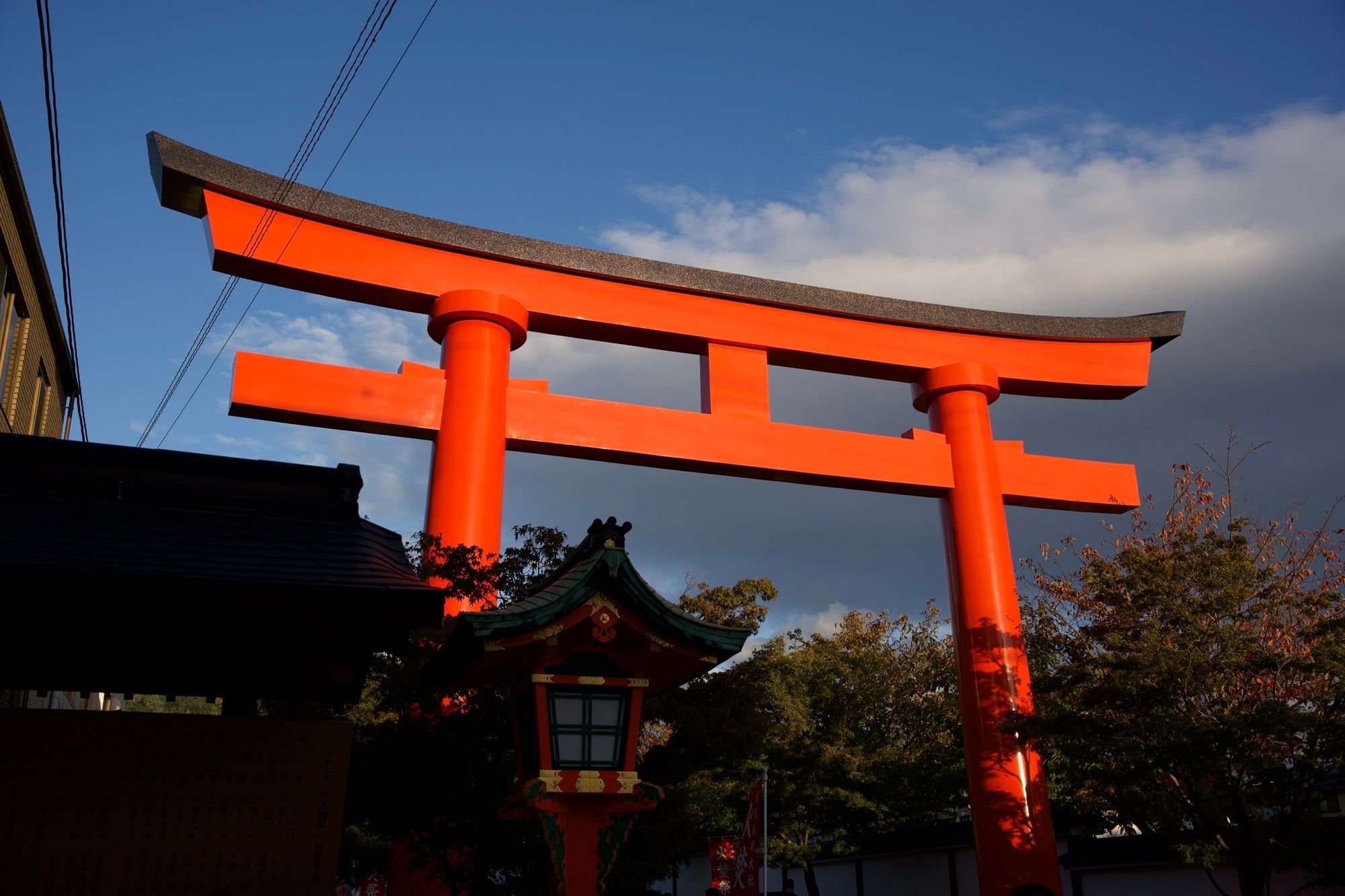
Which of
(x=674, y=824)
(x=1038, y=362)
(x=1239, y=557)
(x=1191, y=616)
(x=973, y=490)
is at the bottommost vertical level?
(x=674, y=824)

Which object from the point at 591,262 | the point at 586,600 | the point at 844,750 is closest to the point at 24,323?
the point at 591,262

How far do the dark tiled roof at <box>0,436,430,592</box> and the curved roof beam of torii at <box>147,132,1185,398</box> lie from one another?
164 inches

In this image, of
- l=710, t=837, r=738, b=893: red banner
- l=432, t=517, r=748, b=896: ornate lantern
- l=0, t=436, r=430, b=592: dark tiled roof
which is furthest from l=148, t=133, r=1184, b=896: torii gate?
l=710, t=837, r=738, b=893: red banner

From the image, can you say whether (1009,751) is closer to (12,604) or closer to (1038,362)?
(1038,362)

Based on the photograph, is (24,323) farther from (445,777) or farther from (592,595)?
(592,595)

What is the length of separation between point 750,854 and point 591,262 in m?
6.85

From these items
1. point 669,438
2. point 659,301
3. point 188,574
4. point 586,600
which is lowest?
point 188,574

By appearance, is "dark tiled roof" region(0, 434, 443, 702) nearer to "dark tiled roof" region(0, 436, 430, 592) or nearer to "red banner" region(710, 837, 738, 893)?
"dark tiled roof" region(0, 436, 430, 592)

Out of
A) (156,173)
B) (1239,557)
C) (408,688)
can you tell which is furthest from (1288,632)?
(156,173)

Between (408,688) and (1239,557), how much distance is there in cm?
904

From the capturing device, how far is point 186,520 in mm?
6496

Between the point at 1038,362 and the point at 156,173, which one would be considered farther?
the point at 1038,362

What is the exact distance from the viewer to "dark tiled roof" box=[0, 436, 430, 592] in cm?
573

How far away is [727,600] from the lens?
579 inches
